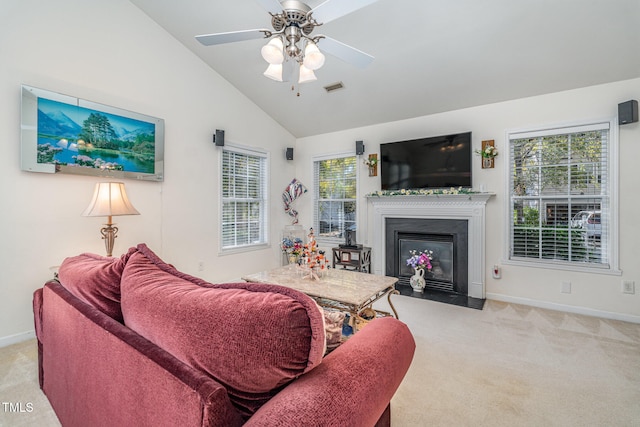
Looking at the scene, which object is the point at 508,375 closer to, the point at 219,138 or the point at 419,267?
the point at 419,267

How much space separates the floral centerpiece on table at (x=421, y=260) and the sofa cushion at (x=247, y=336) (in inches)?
137

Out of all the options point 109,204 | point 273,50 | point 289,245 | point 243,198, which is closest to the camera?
point 273,50

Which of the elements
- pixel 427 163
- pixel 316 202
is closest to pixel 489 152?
pixel 427 163

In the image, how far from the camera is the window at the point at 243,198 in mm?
4277

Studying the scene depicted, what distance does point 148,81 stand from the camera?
330 cm

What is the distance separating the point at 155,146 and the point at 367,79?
8.86ft

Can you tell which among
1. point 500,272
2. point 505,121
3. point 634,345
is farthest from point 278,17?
point 634,345

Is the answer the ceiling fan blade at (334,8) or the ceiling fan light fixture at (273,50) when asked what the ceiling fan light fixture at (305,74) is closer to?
the ceiling fan light fixture at (273,50)

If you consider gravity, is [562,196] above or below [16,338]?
above

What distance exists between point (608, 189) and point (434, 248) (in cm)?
193

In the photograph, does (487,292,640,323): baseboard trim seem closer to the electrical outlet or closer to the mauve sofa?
the electrical outlet

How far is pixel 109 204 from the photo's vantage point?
260 cm

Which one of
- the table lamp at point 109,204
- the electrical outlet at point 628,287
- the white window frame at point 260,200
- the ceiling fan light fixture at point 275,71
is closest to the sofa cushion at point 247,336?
the ceiling fan light fixture at point 275,71

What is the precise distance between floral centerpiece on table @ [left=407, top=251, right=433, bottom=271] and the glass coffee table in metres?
1.42
